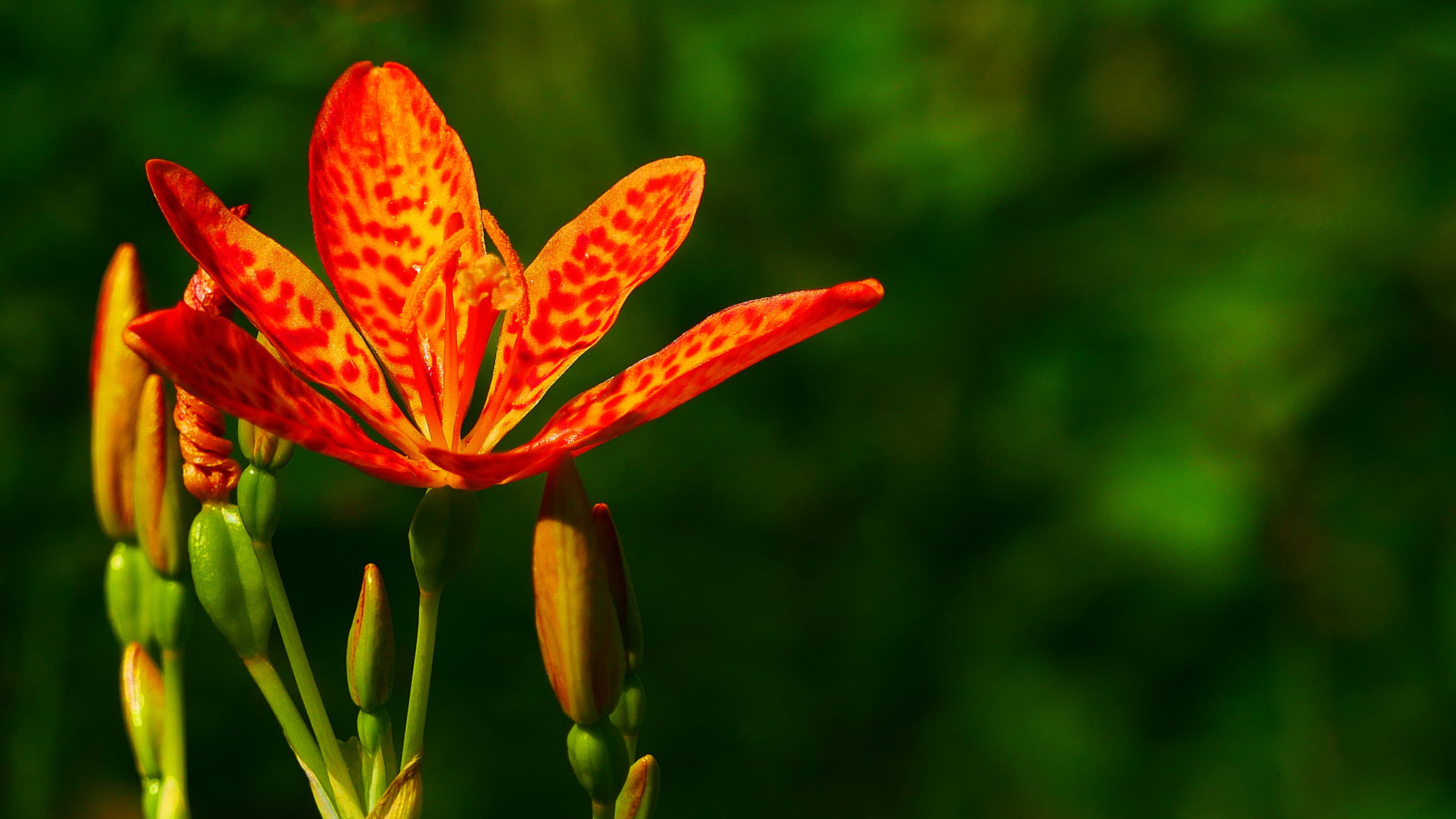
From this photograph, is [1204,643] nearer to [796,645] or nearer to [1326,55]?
[796,645]

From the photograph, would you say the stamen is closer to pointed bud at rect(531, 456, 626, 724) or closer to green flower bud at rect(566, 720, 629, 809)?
pointed bud at rect(531, 456, 626, 724)

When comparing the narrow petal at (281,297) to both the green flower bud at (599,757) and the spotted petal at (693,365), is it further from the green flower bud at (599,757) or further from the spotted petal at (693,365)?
the green flower bud at (599,757)

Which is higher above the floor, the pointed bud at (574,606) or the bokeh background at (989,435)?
the pointed bud at (574,606)

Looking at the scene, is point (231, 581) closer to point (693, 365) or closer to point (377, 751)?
point (377, 751)

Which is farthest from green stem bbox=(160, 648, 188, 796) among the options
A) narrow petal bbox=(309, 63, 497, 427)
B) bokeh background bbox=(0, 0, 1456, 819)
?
bokeh background bbox=(0, 0, 1456, 819)

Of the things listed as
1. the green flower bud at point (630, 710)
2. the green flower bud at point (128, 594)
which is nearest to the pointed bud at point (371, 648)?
the green flower bud at point (630, 710)

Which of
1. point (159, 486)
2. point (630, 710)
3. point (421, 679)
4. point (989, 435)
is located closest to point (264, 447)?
point (159, 486)
